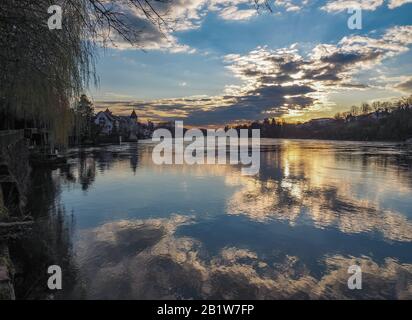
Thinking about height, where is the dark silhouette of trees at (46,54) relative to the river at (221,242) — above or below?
above

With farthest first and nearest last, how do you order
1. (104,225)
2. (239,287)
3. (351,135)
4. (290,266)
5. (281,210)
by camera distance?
(351,135) < (281,210) < (104,225) < (290,266) < (239,287)

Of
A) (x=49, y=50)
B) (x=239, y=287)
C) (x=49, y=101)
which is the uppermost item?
(x=49, y=50)

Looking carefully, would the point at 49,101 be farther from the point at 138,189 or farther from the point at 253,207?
the point at 138,189

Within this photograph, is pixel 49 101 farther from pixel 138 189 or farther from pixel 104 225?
pixel 138 189

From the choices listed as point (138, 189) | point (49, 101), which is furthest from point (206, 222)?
point (138, 189)

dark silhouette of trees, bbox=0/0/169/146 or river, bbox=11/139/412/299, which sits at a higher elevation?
dark silhouette of trees, bbox=0/0/169/146

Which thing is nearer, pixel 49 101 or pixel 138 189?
pixel 49 101

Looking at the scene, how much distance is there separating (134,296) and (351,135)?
142m

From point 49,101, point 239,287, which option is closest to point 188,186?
point 49,101

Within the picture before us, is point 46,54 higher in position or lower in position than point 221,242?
higher

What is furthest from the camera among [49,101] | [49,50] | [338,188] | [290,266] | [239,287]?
[338,188]

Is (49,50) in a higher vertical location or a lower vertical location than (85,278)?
higher

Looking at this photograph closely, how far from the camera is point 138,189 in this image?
2061cm

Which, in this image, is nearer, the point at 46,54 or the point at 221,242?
the point at 46,54
